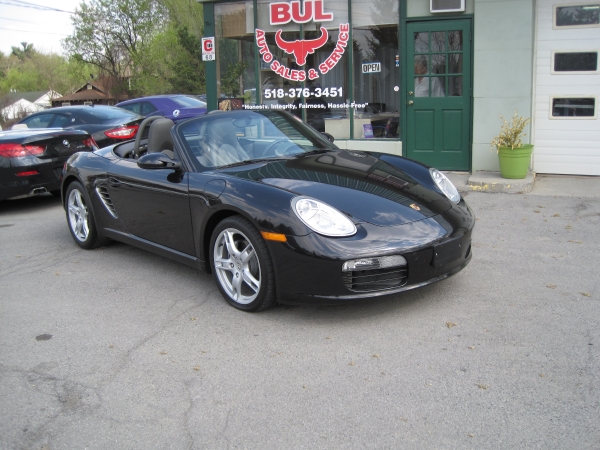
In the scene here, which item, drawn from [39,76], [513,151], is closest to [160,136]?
[513,151]

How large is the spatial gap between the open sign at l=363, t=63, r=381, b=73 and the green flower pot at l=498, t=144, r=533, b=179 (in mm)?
2578

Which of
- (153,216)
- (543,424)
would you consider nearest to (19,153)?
(153,216)

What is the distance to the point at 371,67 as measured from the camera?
1023 centimetres

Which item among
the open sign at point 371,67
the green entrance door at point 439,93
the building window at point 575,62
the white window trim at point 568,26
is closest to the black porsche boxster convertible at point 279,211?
the green entrance door at point 439,93

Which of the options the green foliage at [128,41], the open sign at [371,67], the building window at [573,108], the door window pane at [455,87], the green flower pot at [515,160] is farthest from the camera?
the green foliage at [128,41]

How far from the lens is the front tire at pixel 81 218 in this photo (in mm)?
6199

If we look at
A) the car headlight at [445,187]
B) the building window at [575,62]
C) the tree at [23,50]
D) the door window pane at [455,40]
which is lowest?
the car headlight at [445,187]

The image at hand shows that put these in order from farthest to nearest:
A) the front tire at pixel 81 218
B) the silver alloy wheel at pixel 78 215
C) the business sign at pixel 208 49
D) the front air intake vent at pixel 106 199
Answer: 1. the business sign at pixel 208 49
2. the silver alloy wheel at pixel 78 215
3. the front tire at pixel 81 218
4. the front air intake vent at pixel 106 199

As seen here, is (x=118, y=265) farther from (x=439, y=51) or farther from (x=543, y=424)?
(x=439, y=51)

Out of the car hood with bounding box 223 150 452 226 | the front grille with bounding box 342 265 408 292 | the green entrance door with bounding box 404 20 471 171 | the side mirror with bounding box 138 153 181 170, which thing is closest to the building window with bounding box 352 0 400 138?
the green entrance door with bounding box 404 20 471 171

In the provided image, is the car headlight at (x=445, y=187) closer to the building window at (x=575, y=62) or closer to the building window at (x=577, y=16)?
the building window at (x=575, y=62)

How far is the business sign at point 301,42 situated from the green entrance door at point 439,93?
51.4 inches

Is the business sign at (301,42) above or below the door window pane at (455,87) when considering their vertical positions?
above

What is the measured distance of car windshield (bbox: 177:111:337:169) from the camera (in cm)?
501
